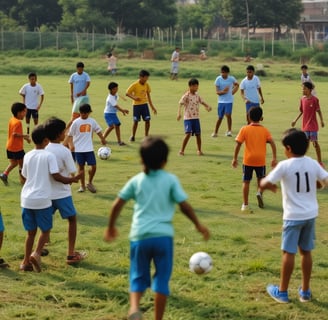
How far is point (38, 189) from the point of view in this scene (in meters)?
7.88

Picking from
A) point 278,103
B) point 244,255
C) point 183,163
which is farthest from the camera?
point 278,103

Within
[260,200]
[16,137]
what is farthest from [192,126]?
[260,200]

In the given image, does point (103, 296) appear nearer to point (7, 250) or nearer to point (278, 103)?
point (7, 250)

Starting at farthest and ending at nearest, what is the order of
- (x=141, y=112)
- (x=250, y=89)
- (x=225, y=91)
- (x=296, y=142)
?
(x=225, y=91), (x=250, y=89), (x=141, y=112), (x=296, y=142)

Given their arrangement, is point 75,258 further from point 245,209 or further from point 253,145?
point 253,145

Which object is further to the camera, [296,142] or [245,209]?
[245,209]

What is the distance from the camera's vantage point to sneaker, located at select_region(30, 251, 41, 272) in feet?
26.3

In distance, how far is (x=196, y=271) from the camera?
293 inches

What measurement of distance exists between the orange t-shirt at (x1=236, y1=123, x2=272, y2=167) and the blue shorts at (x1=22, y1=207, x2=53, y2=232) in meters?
3.63

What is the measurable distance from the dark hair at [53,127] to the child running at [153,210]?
2464 mm

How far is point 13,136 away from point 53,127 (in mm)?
4150

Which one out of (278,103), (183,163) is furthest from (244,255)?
(278,103)

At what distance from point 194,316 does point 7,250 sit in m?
2.86

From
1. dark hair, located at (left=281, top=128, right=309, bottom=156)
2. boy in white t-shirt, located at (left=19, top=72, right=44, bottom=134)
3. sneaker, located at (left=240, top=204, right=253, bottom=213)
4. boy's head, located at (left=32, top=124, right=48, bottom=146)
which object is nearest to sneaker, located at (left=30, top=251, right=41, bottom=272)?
boy's head, located at (left=32, top=124, right=48, bottom=146)
